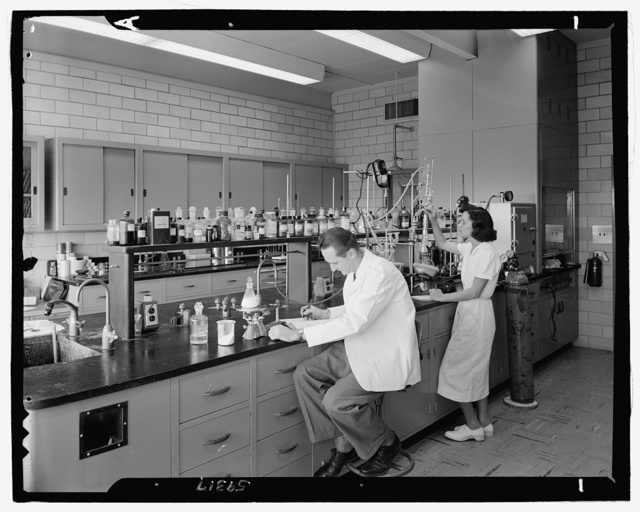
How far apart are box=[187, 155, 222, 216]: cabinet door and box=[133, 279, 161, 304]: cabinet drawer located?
1.18 m

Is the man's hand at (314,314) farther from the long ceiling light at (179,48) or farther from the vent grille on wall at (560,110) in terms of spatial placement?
the vent grille on wall at (560,110)

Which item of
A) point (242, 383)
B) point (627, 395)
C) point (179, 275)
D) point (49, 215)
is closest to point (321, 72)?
point (179, 275)

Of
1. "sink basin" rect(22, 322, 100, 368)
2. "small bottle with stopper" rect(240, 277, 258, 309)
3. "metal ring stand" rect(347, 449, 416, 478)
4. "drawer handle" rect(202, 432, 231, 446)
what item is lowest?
"metal ring stand" rect(347, 449, 416, 478)

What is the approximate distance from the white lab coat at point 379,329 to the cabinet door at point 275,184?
13.2 ft

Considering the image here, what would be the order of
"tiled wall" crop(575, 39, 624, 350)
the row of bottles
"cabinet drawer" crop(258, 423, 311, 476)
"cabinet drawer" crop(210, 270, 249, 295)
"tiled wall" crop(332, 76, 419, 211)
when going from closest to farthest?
"cabinet drawer" crop(258, 423, 311, 476), the row of bottles, "cabinet drawer" crop(210, 270, 249, 295), "tiled wall" crop(575, 39, 624, 350), "tiled wall" crop(332, 76, 419, 211)

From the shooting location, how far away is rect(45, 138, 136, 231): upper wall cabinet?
15.8ft

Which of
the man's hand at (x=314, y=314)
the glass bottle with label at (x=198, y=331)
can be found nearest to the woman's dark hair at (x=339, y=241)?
the man's hand at (x=314, y=314)

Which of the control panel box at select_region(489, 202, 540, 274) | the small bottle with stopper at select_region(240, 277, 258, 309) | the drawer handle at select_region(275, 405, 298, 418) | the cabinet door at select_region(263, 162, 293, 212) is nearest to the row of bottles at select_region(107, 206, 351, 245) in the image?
the small bottle with stopper at select_region(240, 277, 258, 309)

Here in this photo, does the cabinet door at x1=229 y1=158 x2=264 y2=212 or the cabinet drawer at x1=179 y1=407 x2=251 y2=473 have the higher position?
the cabinet door at x1=229 y1=158 x2=264 y2=212

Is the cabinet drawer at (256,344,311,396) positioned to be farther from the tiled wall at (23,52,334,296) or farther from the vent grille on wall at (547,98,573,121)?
the vent grille on wall at (547,98,573,121)

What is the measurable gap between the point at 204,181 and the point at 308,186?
162 centimetres

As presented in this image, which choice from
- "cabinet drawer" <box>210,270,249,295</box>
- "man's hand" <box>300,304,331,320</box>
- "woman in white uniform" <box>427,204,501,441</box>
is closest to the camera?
"man's hand" <box>300,304,331,320</box>

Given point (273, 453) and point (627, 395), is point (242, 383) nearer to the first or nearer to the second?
point (273, 453)

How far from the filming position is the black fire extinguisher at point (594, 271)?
5.50 metres
